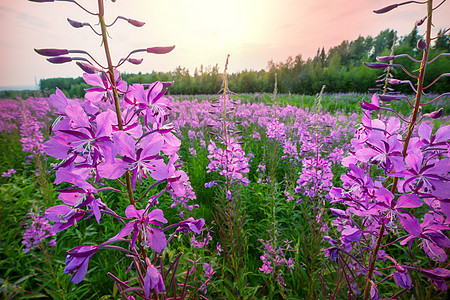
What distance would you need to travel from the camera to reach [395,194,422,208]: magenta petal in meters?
1.07

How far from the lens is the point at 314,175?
2.73m

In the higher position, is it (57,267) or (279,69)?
(279,69)

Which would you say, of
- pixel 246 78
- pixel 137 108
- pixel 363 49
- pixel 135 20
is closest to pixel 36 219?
pixel 137 108

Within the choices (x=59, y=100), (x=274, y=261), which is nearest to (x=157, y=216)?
(x=59, y=100)

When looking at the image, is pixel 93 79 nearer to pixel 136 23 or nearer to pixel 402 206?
pixel 136 23

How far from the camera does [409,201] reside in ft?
3.59

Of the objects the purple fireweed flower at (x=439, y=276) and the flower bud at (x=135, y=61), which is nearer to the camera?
the purple fireweed flower at (x=439, y=276)

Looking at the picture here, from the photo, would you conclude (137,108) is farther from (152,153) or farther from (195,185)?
(195,185)

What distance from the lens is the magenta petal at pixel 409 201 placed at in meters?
1.07

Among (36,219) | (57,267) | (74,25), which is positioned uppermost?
(74,25)

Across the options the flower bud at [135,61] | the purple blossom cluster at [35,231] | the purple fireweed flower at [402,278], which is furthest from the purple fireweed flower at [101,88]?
the purple blossom cluster at [35,231]

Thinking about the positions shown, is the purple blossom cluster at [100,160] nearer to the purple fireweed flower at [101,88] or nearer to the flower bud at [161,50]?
the purple fireweed flower at [101,88]

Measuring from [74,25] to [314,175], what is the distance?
274 cm

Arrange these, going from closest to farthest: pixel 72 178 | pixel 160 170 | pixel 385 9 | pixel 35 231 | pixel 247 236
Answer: pixel 72 178
pixel 160 170
pixel 385 9
pixel 35 231
pixel 247 236
